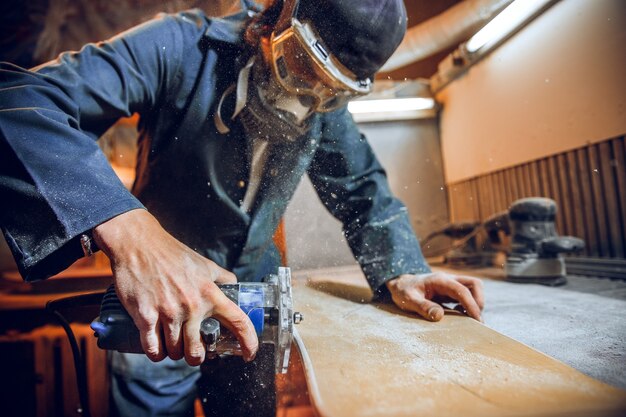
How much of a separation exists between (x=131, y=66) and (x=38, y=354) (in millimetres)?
1937

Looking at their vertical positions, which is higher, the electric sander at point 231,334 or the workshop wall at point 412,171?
the workshop wall at point 412,171

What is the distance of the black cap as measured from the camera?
874 millimetres

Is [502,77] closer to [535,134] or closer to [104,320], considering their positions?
[535,134]

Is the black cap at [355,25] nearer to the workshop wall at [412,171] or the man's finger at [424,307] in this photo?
the man's finger at [424,307]

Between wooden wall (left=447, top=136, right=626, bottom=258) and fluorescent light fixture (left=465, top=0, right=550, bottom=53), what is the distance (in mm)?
679

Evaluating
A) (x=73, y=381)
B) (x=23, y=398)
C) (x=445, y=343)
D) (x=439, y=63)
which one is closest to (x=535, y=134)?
(x=439, y=63)

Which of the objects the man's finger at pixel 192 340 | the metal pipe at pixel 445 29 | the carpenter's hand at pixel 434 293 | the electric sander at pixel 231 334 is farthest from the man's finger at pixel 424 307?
the metal pipe at pixel 445 29

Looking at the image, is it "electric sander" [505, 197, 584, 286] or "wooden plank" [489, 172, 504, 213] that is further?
"wooden plank" [489, 172, 504, 213]

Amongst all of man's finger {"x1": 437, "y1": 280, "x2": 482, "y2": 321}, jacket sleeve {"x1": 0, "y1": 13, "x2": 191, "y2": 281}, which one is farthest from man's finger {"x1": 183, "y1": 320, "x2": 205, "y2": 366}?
man's finger {"x1": 437, "y1": 280, "x2": 482, "y2": 321}

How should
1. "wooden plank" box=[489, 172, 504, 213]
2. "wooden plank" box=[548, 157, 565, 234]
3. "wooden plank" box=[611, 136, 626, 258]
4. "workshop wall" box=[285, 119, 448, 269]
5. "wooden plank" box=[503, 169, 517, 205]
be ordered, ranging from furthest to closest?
"workshop wall" box=[285, 119, 448, 269], "wooden plank" box=[489, 172, 504, 213], "wooden plank" box=[503, 169, 517, 205], "wooden plank" box=[548, 157, 565, 234], "wooden plank" box=[611, 136, 626, 258]

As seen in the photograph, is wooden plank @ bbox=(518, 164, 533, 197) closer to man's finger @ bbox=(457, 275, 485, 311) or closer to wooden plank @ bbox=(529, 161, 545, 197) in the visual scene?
wooden plank @ bbox=(529, 161, 545, 197)

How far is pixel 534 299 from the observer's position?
1.31 m

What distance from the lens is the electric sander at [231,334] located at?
2.36 feet

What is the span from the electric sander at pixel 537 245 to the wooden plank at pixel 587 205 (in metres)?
0.22
